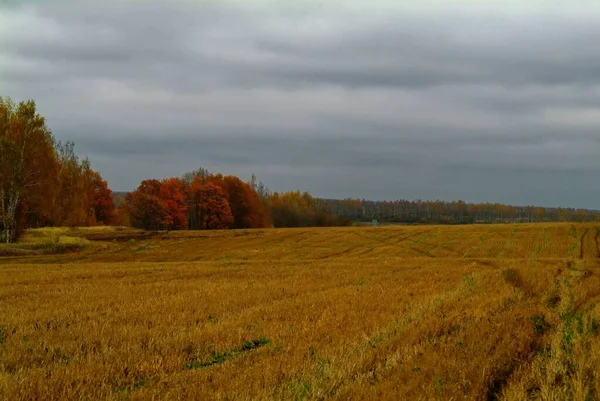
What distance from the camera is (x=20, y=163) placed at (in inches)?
1898

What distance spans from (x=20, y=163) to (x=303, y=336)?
1854 inches

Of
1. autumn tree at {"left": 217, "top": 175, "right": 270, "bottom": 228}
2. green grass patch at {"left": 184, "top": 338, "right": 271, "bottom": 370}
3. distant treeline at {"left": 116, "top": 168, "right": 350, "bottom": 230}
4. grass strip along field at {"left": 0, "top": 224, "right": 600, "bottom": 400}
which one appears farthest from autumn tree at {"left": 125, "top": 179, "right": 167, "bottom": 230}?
green grass patch at {"left": 184, "top": 338, "right": 271, "bottom": 370}

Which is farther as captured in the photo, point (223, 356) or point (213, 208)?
point (213, 208)

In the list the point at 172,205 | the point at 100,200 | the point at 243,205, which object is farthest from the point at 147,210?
the point at 243,205

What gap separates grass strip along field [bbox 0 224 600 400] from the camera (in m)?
7.06

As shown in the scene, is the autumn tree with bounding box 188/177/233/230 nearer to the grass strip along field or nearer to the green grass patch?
the grass strip along field

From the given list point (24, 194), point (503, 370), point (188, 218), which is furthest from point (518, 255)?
point (188, 218)

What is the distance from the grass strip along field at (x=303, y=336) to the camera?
7.06 metres

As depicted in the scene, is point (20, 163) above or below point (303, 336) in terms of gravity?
above

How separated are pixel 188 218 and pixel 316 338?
104773 mm

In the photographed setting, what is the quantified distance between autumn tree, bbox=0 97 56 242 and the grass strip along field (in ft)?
99.0

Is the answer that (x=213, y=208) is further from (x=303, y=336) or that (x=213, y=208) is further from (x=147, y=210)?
(x=303, y=336)

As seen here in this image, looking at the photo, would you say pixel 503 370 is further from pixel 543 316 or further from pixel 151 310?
pixel 151 310

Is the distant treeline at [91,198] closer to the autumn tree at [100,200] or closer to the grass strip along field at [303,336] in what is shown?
the autumn tree at [100,200]
